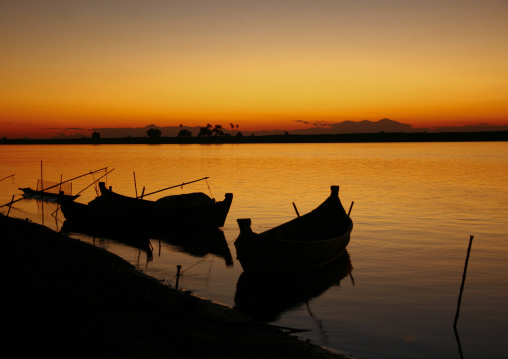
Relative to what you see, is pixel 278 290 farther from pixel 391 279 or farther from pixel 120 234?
pixel 120 234

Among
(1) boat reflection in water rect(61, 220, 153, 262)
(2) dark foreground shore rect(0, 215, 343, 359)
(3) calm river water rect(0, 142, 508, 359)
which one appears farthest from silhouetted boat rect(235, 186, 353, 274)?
(1) boat reflection in water rect(61, 220, 153, 262)

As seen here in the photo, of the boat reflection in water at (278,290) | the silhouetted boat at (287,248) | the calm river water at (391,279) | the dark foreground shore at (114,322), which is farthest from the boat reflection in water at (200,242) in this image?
the dark foreground shore at (114,322)

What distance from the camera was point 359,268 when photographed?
57.7 ft

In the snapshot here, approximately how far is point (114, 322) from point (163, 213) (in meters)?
15.2

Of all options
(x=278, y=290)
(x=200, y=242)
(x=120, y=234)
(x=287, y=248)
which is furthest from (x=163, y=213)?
(x=287, y=248)

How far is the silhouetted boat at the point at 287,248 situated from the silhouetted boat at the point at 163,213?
24.8ft

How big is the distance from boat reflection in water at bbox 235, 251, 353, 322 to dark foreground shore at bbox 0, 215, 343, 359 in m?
1.33

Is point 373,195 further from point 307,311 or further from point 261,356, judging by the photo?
point 261,356

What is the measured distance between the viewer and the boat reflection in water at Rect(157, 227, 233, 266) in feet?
66.3

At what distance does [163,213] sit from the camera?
24109 mm

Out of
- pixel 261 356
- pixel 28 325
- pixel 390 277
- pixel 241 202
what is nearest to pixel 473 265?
pixel 390 277

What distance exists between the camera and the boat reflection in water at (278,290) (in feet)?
42.3

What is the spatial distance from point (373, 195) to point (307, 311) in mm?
29109

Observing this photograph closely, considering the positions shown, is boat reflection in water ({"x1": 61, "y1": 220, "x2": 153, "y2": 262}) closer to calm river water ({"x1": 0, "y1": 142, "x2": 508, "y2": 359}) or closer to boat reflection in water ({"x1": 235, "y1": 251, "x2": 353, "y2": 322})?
calm river water ({"x1": 0, "y1": 142, "x2": 508, "y2": 359})
